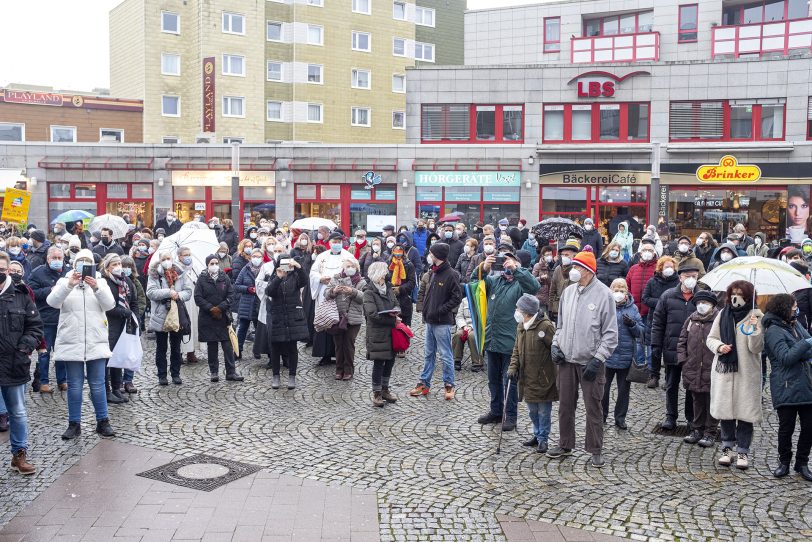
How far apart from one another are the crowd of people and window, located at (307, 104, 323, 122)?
3542 centimetres

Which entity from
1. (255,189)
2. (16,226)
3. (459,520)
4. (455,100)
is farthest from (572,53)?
(459,520)

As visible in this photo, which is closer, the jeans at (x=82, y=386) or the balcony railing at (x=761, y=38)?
the jeans at (x=82, y=386)

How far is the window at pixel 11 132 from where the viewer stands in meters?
44.5

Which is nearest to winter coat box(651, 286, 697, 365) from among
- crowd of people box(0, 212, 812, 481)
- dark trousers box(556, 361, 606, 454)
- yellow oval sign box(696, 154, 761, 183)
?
crowd of people box(0, 212, 812, 481)

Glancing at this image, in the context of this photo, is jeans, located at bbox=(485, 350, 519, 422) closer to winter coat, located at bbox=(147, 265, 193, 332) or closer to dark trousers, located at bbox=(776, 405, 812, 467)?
dark trousers, located at bbox=(776, 405, 812, 467)

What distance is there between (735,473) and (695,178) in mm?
25659

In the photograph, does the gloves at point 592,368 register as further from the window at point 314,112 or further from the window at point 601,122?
the window at point 314,112

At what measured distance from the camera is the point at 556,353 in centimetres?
855

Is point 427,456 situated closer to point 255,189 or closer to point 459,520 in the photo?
point 459,520

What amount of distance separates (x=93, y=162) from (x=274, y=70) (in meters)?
17.1

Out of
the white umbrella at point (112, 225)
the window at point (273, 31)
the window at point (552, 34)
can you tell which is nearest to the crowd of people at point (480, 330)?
the white umbrella at point (112, 225)

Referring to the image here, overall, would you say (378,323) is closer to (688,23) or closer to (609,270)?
(609,270)

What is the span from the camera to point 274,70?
48750 millimetres

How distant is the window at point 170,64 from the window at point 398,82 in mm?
13262
